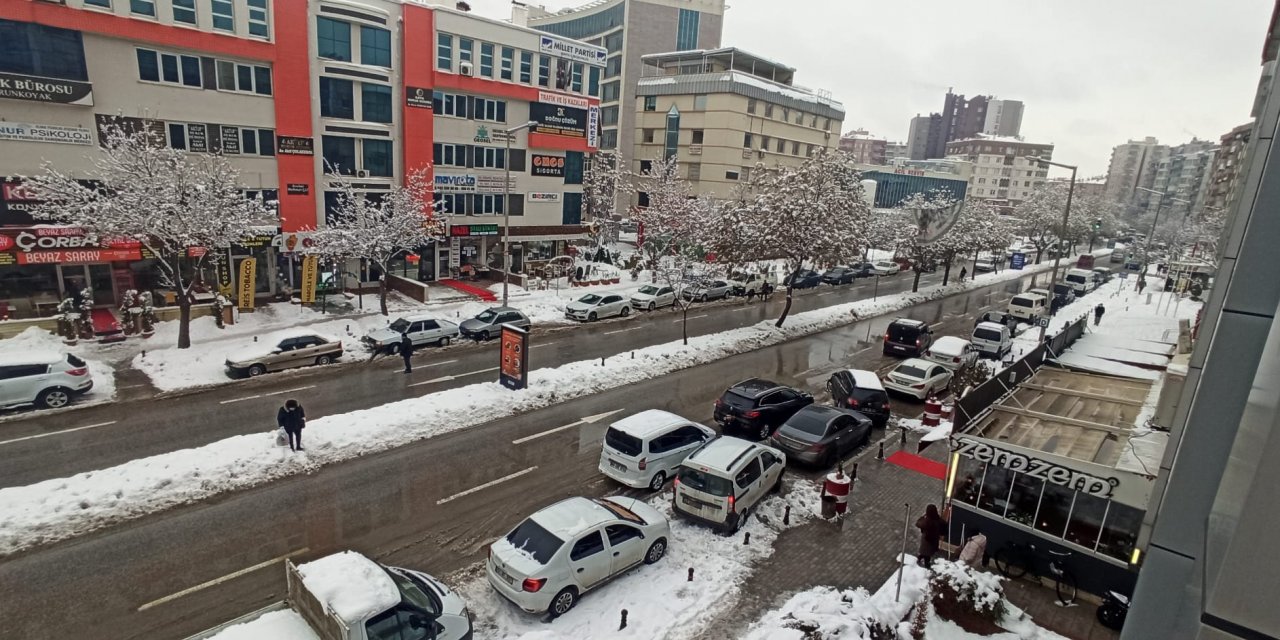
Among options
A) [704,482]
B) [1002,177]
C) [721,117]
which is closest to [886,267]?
[721,117]

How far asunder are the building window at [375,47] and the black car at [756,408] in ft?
95.0

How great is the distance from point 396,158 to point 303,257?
8.55 meters

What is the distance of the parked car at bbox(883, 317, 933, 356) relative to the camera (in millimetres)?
28875

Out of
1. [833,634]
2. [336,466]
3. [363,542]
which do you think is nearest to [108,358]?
[336,466]

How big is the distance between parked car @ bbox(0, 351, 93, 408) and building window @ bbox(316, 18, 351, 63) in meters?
20.8

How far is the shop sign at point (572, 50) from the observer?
42.2m

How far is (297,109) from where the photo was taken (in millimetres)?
32531

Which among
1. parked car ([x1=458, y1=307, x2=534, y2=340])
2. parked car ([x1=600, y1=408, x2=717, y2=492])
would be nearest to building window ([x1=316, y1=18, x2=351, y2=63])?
parked car ([x1=458, y1=307, x2=534, y2=340])

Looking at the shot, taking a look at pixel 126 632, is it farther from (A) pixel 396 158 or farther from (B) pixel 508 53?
(B) pixel 508 53

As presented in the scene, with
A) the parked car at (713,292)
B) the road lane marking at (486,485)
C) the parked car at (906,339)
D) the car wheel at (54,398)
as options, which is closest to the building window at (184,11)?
the car wheel at (54,398)

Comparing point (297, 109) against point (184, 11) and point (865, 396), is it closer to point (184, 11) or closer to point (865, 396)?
point (184, 11)

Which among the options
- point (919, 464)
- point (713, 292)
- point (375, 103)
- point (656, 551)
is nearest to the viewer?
point (656, 551)

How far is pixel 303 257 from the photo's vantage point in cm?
3228

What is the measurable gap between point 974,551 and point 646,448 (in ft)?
23.1
